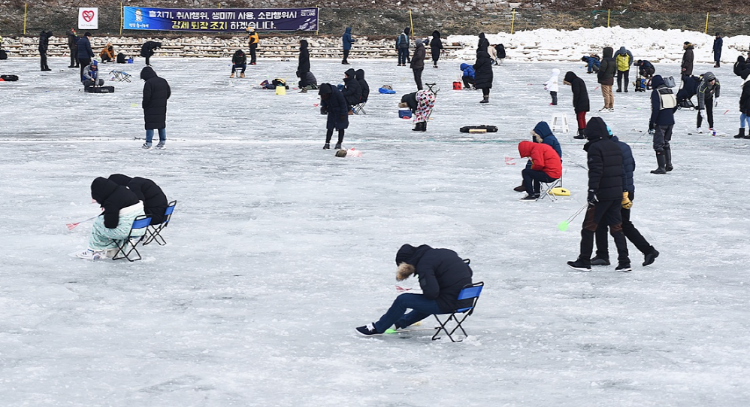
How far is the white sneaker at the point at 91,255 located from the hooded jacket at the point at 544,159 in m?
6.64

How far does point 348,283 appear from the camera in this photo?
1024 cm

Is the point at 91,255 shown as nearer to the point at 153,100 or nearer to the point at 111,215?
the point at 111,215

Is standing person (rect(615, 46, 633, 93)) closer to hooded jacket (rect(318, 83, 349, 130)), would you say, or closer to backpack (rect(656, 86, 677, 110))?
backpack (rect(656, 86, 677, 110))

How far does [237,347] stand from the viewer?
26.9ft

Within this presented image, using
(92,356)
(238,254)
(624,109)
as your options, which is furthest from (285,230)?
(624,109)

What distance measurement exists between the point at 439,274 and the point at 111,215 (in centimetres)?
450

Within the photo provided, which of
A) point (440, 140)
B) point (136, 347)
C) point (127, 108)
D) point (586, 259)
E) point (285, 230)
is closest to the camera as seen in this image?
point (136, 347)

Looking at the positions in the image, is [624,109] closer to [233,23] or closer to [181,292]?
[181,292]

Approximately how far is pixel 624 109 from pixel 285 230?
16849 millimetres

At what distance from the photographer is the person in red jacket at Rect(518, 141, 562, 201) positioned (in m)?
14.4

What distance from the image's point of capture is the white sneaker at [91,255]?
11.0 metres

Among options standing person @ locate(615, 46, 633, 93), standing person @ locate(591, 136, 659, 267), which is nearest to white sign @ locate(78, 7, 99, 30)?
standing person @ locate(615, 46, 633, 93)

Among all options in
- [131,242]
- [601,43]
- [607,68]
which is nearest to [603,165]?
[131,242]

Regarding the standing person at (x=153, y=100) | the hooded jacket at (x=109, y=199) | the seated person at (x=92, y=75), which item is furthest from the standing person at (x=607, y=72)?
the hooded jacket at (x=109, y=199)
